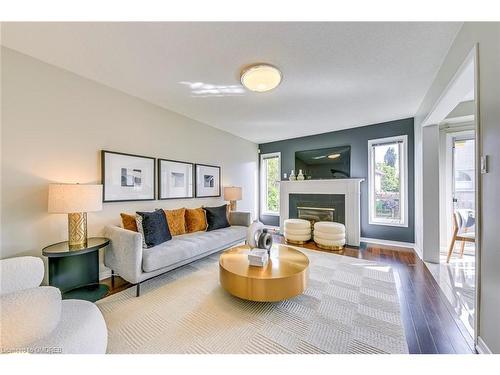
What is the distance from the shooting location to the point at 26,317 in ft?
2.97

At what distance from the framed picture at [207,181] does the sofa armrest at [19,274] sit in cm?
262

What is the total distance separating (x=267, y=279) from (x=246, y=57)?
2.16 metres

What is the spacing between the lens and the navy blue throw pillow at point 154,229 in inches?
96.0

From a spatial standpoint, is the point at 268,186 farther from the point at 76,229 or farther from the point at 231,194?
the point at 76,229

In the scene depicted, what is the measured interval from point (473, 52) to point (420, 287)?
2.31 meters

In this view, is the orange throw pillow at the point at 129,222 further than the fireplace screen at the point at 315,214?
No

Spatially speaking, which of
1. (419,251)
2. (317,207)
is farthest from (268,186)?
(419,251)

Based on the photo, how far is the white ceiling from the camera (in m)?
1.68

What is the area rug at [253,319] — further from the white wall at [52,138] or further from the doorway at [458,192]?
the white wall at [52,138]

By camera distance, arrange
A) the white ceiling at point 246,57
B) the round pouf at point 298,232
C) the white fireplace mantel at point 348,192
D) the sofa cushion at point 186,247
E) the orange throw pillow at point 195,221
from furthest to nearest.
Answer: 1. the round pouf at point 298,232
2. the white fireplace mantel at point 348,192
3. the orange throw pillow at point 195,221
4. the sofa cushion at point 186,247
5. the white ceiling at point 246,57

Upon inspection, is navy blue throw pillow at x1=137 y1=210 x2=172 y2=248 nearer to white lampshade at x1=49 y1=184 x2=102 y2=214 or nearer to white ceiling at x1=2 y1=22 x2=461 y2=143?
white lampshade at x1=49 y1=184 x2=102 y2=214

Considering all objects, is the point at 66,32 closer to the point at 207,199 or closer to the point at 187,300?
the point at 187,300

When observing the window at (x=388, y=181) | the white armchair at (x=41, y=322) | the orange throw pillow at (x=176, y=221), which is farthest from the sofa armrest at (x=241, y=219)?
the white armchair at (x=41, y=322)
